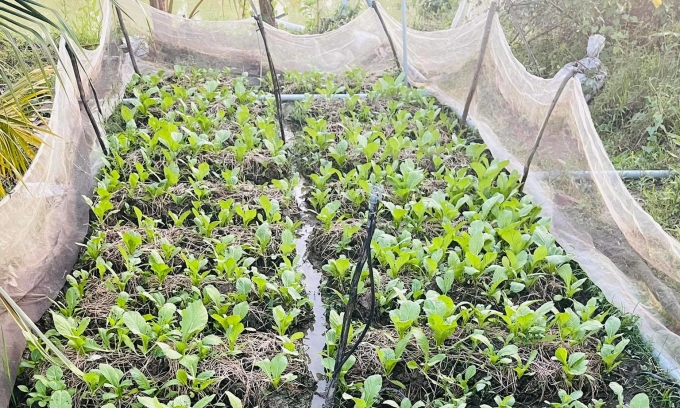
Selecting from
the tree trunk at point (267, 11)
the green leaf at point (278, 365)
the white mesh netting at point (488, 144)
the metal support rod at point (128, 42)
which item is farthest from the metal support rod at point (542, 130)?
the tree trunk at point (267, 11)

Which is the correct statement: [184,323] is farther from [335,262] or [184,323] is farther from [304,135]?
[304,135]

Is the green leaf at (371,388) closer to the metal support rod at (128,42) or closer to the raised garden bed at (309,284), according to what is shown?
the raised garden bed at (309,284)

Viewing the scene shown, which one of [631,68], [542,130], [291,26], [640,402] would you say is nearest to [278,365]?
[640,402]

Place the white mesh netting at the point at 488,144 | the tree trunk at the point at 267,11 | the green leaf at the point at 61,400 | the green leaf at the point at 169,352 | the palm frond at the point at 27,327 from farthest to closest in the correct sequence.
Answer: the tree trunk at the point at 267,11
the white mesh netting at the point at 488,144
the green leaf at the point at 169,352
the green leaf at the point at 61,400
the palm frond at the point at 27,327

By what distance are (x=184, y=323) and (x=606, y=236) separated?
1762 millimetres

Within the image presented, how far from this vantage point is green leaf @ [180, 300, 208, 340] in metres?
2.32

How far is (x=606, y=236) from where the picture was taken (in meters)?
2.78

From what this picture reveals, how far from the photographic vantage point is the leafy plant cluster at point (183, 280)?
2209 millimetres

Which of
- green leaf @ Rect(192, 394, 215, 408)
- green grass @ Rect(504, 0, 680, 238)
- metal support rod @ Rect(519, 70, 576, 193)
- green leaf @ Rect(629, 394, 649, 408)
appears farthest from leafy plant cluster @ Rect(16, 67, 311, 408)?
green grass @ Rect(504, 0, 680, 238)

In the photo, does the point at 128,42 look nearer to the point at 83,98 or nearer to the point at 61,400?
the point at 83,98

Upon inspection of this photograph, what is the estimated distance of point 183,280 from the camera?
2705 millimetres

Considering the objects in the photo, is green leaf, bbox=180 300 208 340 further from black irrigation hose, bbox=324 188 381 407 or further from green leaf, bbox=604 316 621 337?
green leaf, bbox=604 316 621 337

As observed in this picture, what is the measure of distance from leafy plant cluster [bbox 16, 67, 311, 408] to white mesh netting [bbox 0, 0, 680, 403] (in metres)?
0.16

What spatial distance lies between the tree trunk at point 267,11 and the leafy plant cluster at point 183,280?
2.03 meters
